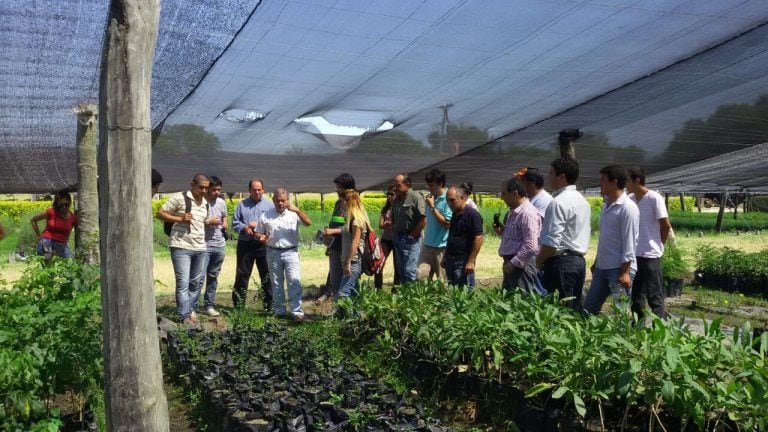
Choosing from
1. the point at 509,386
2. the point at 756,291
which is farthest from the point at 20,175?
the point at 756,291

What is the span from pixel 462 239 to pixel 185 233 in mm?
2755

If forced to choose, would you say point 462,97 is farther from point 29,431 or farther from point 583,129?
point 29,431


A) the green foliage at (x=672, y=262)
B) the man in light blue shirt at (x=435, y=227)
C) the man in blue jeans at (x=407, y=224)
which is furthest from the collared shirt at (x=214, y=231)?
the green foliage at (x=672, y=262)

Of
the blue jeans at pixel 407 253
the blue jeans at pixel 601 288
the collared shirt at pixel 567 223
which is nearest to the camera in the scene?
the collared shirt at pixel 567 223

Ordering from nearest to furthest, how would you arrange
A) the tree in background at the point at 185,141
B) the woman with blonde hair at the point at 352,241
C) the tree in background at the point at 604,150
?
the woman with blonde hair at the point at 352,241, the tree in background at the point at 185,141, the tree in background at the point at 604,150

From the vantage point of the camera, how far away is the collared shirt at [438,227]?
23.6 ft

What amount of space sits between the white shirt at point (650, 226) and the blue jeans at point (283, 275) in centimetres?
336

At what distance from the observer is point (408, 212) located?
6.86 metres

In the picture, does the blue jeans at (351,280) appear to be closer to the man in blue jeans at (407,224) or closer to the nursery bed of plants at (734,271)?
the man in blue jeans at (407,224)

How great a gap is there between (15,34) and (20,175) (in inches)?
167

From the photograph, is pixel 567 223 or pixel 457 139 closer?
pixel 567 223

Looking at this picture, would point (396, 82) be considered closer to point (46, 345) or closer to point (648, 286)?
point (648, 286)

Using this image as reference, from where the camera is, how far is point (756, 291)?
384 inches

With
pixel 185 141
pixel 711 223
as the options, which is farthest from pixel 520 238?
pixel 711 223
